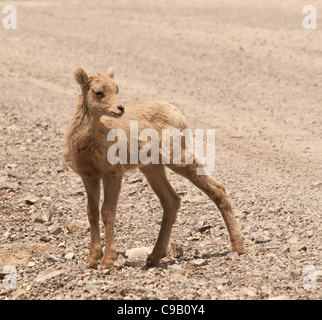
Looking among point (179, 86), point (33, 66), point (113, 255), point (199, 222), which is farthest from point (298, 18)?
point (113, 255)

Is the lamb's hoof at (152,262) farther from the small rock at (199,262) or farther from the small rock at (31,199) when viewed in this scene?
the small rock at (31,199)

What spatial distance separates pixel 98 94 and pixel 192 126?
7.81 m

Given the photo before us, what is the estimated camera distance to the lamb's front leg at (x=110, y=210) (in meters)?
8.44

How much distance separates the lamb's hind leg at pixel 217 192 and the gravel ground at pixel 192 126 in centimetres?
26

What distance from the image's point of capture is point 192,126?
1598cm

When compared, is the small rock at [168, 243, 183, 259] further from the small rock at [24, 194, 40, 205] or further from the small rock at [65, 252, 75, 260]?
the small rock at [24, 194, 40, 205]

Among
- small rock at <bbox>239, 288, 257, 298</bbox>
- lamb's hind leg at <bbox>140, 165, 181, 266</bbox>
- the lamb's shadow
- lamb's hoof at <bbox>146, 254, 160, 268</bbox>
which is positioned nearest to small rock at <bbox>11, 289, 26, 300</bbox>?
the lamb's shadow

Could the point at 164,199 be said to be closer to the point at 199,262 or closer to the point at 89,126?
A: the point at 199,262

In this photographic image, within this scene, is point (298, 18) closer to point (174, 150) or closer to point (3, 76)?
point (3, 76)

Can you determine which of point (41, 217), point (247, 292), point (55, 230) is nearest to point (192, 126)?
point (41, 217)

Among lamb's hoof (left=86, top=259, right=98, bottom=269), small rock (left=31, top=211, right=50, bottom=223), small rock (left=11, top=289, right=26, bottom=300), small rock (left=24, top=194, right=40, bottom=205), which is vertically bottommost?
small rock (left=11, top=289, right=26, bottom=300)

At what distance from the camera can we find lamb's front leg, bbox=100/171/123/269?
844 centimetres

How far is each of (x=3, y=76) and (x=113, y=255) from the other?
12.9m

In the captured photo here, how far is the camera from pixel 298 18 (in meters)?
25.4
